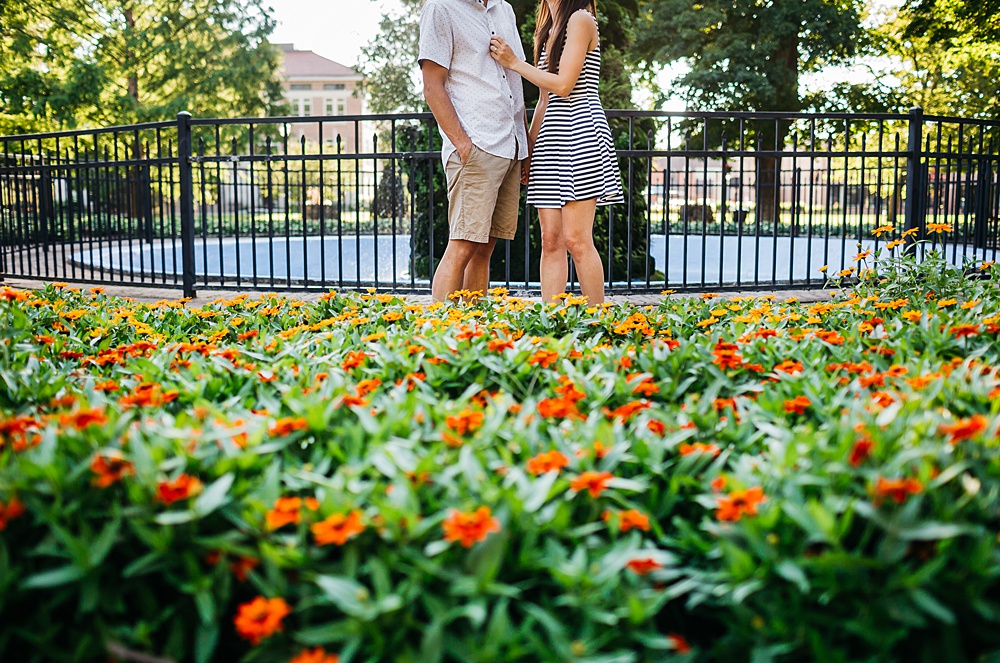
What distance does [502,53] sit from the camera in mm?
3877

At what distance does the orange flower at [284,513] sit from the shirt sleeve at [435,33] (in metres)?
2.83

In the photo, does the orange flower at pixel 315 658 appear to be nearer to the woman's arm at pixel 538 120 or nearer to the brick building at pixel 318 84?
the woman's arm at pixel 538 120

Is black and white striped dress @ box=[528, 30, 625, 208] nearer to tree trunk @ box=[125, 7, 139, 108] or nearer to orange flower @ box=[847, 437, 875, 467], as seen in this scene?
orange flower @ box=[847, 437, 875, 467]

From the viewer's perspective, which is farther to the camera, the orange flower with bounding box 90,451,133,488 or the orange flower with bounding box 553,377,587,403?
the orange flower with bounding box 553,377,587,403

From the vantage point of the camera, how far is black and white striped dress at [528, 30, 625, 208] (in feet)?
13.2

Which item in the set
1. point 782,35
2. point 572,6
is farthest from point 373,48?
point 572,6

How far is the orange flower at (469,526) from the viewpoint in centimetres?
121

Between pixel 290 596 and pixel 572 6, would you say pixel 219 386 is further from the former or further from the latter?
pixel 572 6

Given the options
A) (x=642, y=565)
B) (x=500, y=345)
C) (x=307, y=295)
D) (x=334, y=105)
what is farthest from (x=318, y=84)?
(x=642, y=565)

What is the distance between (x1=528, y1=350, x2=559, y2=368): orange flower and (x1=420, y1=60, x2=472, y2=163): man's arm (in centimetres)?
184

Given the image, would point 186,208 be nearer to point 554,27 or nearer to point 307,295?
point 307,295

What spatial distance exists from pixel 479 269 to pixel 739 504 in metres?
3.10

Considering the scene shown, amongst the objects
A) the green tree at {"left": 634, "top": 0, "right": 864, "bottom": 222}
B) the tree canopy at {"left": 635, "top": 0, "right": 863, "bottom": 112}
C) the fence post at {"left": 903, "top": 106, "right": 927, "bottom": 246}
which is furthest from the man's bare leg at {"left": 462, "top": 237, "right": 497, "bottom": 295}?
the tree canopy at {"left": 635, "top": 0, "right": 863, "bottom": 112}

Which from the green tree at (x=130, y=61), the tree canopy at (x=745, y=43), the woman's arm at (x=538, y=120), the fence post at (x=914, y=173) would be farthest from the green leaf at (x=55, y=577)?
the green tree at (x=130, y=61)
